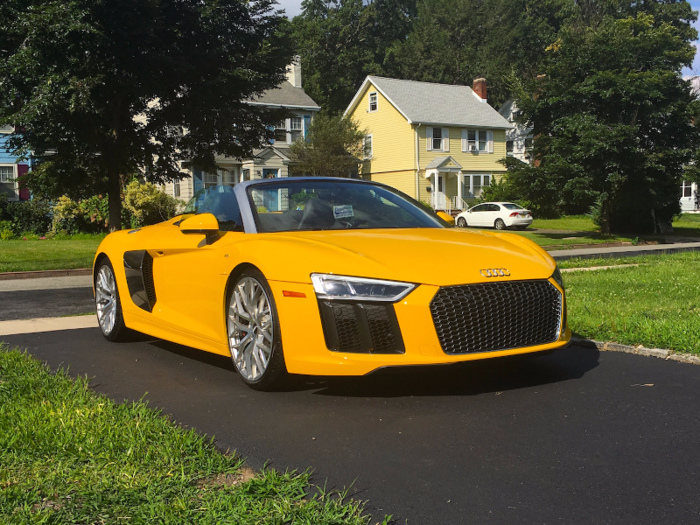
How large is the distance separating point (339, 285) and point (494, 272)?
3.27 feet

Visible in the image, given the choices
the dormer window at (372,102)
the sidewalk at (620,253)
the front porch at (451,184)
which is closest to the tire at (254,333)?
the sidewalk at (620,253)

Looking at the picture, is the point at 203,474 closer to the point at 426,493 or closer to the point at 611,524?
the point at 426,493

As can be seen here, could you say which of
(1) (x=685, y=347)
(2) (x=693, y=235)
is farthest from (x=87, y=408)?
(2) (x=693, y=235)

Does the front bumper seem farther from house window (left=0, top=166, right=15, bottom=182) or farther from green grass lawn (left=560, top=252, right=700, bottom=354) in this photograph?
house window (left=0, top=166, right=15, bottom=182)

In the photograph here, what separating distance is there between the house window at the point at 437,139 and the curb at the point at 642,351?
1661 inches

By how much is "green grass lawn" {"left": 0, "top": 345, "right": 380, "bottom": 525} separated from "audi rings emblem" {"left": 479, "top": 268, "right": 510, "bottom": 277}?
189 cm

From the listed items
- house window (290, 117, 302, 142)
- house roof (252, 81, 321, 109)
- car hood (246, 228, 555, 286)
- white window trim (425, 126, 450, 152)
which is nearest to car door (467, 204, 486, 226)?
white window trim (425, 126, 450, 152)

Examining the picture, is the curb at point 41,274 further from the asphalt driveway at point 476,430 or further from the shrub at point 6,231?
the shrub at point 6,231

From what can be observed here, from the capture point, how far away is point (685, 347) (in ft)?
19.9

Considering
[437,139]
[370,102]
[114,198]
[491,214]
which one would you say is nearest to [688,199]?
[437,139]

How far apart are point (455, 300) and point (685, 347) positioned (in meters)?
2.58

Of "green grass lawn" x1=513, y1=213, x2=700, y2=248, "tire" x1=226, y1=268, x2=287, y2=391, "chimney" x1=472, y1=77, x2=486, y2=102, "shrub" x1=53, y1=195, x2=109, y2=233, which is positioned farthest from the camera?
"chimney" x1=472, y1=77, x2=486, y2=102

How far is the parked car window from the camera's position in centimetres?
580

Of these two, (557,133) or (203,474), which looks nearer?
(203,474)
